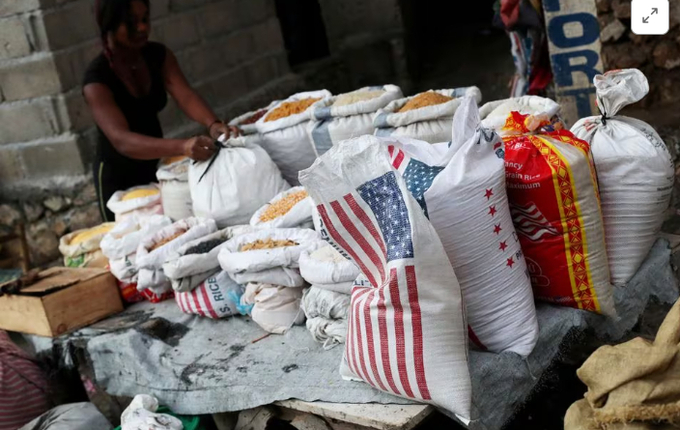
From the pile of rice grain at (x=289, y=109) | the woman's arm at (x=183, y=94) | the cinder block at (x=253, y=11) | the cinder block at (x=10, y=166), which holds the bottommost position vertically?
the cinder block at (x=10, y=166)

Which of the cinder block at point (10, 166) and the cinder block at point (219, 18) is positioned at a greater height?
the cinder block at point (219, 18)

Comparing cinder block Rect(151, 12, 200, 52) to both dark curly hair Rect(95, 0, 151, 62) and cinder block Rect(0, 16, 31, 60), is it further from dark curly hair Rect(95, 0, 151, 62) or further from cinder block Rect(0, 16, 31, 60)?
dark curly hair Rect(95, 0, 151, 62)

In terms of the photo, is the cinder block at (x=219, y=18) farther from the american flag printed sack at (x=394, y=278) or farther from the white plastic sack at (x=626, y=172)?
the american flag printed sack at (x=394, y=278)

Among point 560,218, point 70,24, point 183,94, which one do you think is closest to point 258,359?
point 560,218

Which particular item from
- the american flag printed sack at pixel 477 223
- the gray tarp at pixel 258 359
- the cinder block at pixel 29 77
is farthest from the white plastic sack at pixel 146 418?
the cinder block at pixel 29 77

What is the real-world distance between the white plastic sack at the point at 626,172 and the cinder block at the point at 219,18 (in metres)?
3.80

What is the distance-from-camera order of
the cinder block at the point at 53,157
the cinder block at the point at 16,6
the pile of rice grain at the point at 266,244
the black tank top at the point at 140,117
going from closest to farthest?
the pile of rice grain at the point at 266,244
the black tank top at the point at 140,117
the cinder block at the point at 16,6
the cinder block at the point at 53,157

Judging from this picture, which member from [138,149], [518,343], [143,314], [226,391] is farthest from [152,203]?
[518,343]

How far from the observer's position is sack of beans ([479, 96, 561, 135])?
9.14ft

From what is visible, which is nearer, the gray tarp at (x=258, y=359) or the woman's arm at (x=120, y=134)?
the gray tarp at (x=258, y=359)

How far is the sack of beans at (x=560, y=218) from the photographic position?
222 cm


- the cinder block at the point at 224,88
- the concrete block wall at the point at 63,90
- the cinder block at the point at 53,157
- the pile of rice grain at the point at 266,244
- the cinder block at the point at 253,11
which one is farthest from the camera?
the cinder block at the point at 253,11

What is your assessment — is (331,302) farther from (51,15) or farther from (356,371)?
(51,15)

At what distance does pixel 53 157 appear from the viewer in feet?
14.7
